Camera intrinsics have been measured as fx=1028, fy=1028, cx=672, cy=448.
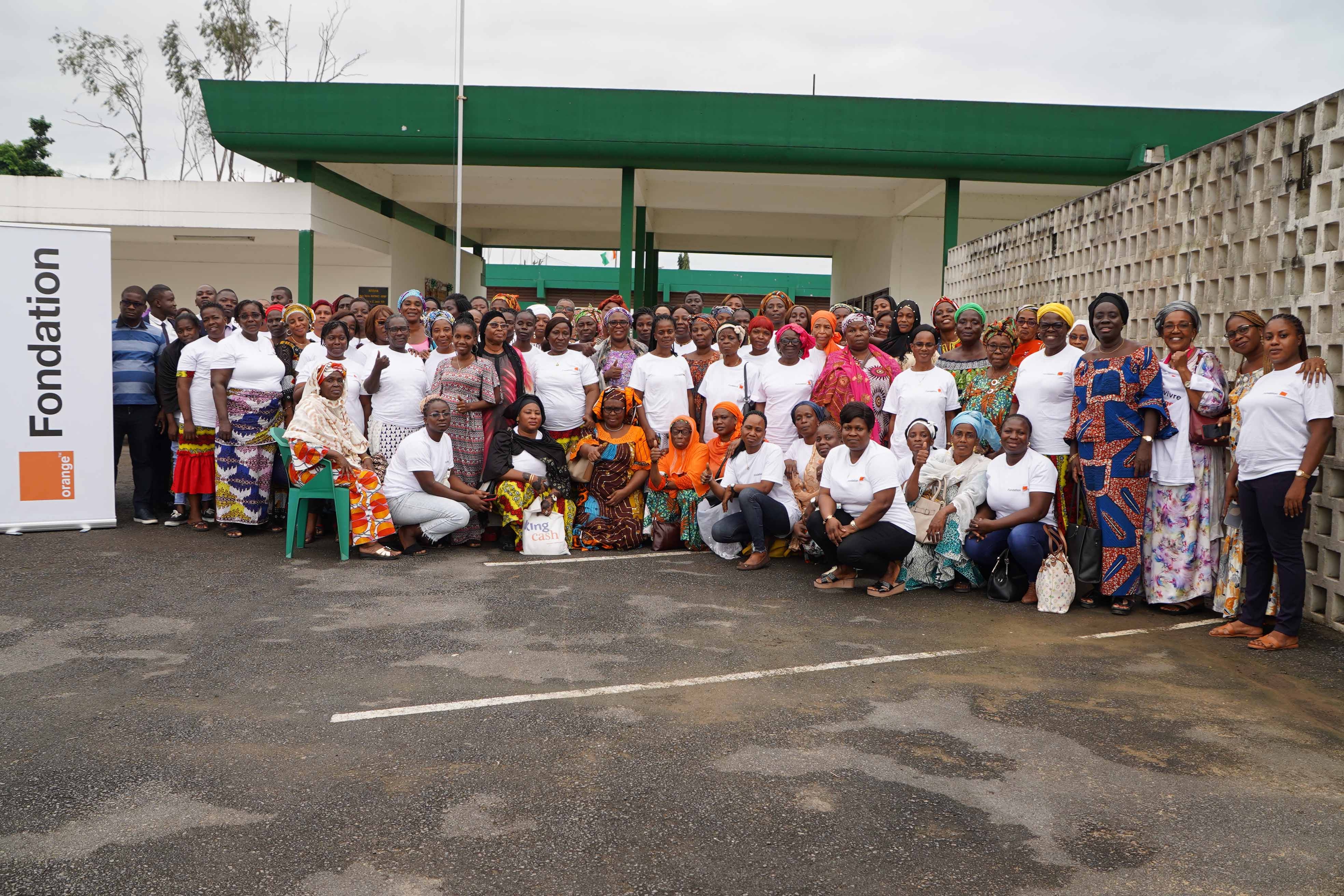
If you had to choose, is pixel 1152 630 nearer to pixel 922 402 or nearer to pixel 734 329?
pixel 922 402

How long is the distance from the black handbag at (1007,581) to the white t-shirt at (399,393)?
4.13 metres

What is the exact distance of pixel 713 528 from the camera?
7.35 m

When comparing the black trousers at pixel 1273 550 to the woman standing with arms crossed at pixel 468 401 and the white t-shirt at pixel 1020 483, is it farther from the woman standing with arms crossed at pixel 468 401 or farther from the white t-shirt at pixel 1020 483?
the woman standing with arms crossed at pixel 468 401

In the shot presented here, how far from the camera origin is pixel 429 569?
6.89 m

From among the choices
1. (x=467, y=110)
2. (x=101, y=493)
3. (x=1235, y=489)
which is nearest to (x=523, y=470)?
(x=101, y=493)

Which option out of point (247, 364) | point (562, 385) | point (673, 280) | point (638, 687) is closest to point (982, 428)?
point (562, 385)

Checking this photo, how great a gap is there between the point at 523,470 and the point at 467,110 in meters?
9.30

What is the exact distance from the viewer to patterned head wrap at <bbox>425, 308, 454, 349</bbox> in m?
8.02

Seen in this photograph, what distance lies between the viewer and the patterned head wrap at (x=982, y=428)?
21.7ft

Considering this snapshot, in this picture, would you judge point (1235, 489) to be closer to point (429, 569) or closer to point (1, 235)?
point (429, 569)

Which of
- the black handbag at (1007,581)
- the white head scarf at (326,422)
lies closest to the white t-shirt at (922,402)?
the black handbag at (1007,581)

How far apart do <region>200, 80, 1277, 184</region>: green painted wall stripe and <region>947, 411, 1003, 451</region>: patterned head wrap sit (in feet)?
31.2

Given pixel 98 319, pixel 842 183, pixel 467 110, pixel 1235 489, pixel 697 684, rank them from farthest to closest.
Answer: pixel 842 183
pixel 467 110
pixel 98 319
pixel 1235 489
pixel 697 684

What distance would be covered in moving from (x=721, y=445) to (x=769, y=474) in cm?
58
